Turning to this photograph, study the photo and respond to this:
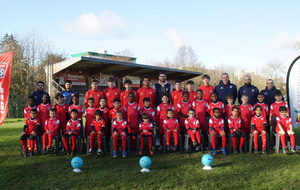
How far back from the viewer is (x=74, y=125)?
639 centimetres

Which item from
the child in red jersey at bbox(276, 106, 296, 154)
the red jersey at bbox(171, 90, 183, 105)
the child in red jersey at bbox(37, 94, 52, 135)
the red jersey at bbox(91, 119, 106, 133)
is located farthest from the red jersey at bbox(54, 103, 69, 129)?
the child in red jersey at bbox(276, 106, 296, 154)

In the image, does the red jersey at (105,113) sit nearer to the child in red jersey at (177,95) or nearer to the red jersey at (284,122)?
the child in red jersey at (177,95)

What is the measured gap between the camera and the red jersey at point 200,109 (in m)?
6.85

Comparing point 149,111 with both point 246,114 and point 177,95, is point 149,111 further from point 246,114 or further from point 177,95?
point 246,114

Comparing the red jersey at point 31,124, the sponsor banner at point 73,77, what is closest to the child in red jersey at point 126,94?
the red jersey at point 31,124

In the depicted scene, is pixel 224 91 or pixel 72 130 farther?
pixel 224 91

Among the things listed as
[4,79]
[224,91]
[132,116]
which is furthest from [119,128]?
[4,79]

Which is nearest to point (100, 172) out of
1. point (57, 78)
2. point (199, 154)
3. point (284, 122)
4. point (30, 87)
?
point (199, 154)

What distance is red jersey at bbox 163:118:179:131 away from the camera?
6.52 metres

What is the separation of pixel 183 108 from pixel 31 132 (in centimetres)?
396

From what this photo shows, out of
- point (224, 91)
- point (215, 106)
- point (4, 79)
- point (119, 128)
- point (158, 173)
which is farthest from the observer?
point (4, 79)

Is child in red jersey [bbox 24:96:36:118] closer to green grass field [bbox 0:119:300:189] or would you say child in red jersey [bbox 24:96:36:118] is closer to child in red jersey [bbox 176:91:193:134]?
green grass field [bbox 0:119:300:189]

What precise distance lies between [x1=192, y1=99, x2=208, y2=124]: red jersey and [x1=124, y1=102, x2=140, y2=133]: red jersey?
1.57 meters

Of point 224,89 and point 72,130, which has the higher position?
point 224,89
